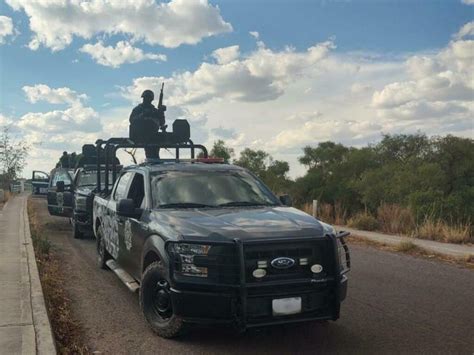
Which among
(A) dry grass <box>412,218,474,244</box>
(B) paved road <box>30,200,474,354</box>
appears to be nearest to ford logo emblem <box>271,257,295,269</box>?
(B) paved road <box>30,200,474,354</box>

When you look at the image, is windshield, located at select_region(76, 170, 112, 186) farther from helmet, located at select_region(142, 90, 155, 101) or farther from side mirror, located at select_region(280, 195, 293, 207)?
side mirror, located at select_region(280, 195, 293, 207)

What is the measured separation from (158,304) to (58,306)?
68.8 inches

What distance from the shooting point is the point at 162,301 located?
528cm

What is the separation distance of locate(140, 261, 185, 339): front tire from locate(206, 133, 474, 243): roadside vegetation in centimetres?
841

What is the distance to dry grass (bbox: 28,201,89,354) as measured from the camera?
511cm

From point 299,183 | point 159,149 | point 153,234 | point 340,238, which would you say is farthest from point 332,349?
point 299,183

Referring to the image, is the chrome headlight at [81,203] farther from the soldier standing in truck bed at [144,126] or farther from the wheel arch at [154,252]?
the wheel arch at [154,252]

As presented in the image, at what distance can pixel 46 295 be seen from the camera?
672 cm

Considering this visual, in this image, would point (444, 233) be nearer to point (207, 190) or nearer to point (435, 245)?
point (435, 245)

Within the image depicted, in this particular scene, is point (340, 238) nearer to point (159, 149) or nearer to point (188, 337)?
point (188, 337)

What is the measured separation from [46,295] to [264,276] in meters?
3.28

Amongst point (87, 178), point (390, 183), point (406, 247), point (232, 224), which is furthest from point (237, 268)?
point (390, 183)

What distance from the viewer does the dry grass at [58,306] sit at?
5.11 m

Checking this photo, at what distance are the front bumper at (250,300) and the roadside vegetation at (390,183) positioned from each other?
7.84 metres
